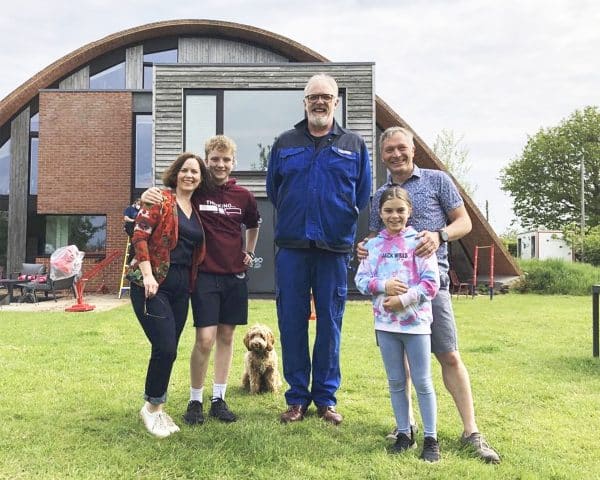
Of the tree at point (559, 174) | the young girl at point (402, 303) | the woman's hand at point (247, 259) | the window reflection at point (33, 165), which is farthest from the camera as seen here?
the tree at point (559, 174)

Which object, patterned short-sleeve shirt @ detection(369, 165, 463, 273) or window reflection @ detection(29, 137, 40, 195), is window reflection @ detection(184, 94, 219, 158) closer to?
window reflection @ detection(29, 137, 40, 195)

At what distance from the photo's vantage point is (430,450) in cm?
288

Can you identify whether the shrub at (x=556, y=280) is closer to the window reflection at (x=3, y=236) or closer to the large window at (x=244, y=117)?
the large window at (x=244, y=117)

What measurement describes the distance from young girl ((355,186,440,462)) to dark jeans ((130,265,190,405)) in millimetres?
1138

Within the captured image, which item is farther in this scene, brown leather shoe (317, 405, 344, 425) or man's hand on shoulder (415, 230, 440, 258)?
brown leather shoe (317, 405, 344, 425)

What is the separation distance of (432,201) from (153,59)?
57.3 feet

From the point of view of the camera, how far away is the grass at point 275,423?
9.11 ft

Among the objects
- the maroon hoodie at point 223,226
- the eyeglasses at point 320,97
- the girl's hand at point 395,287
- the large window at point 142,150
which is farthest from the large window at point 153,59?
the girl's hand at point 395,287

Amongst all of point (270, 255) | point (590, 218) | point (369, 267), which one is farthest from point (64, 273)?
point (590, 218)

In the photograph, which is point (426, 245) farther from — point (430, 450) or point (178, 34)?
point (178, 34)

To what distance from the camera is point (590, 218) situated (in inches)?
1416

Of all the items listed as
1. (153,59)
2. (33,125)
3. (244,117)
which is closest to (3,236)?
(33,125)

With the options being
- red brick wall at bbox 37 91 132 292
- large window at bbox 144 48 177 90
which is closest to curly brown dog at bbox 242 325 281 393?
red brick wall at bbox 37 91 132 292

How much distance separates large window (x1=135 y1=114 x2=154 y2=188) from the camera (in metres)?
15.4
